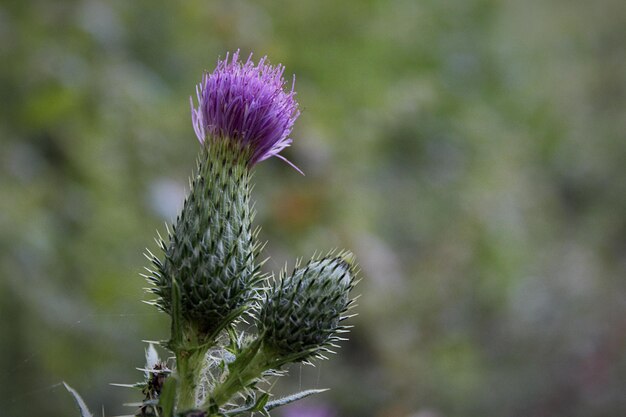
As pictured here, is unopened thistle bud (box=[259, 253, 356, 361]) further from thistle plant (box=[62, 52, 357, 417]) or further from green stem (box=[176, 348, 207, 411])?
green stem (box=[176, 348, 207, 411])

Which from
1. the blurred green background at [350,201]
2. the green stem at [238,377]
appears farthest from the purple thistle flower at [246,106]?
the blurred green background at [350,201]

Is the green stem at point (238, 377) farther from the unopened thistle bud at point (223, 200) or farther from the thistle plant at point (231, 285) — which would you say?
the unopened thistle bud at point (223, 200)

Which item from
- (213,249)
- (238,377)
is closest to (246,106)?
(213,249)

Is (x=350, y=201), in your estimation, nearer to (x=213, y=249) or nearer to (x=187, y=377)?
(x=213, y=249)

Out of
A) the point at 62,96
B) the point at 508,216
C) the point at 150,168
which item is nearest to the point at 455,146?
the point at 508,216

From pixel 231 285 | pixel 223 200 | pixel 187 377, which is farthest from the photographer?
pixel 223 200

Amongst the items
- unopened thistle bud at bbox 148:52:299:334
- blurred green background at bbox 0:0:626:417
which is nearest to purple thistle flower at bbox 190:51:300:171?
unopened thistle bud at bbox 148:52:299:334
